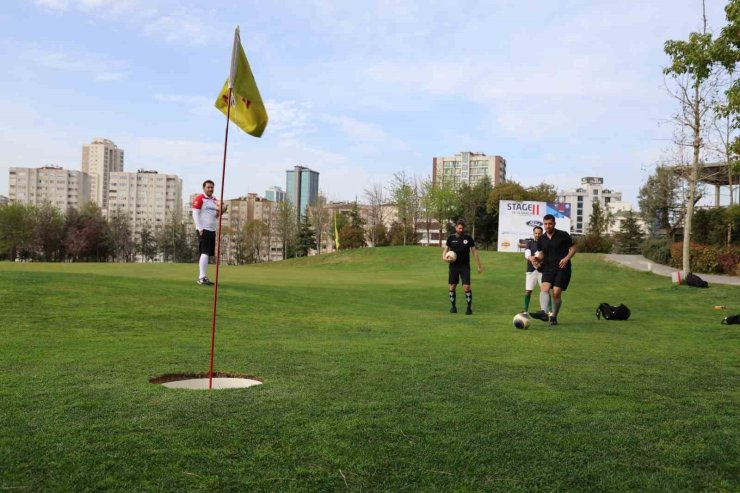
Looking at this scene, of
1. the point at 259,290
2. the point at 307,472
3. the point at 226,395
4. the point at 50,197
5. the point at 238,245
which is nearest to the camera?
the point at 307,472

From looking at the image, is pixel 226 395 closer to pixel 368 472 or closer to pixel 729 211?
pixel 368 472

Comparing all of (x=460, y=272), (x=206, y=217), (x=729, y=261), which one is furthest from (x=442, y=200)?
(x=206, y=217)

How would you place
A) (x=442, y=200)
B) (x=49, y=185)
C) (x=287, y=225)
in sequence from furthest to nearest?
(x=49, y=185), (x=287, y=225), (x=442, y=200)

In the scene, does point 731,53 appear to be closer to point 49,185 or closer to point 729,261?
point 729,261

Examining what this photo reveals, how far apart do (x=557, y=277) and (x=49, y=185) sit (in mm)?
209475

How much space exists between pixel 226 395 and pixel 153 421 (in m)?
0.92

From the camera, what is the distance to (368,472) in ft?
11.4

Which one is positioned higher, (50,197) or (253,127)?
(50,197)

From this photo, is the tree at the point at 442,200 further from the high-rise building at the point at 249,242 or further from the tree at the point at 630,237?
the high-rise building at the point at 249,242

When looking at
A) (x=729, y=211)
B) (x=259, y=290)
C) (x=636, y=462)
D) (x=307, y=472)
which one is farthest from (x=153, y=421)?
(x=729, y=211)

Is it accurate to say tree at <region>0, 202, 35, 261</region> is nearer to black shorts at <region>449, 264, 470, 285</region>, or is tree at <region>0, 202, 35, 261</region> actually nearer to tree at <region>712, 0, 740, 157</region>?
black shorts at <region>449, 264, 470, 285</region>

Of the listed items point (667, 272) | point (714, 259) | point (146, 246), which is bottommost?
point (667, 272)

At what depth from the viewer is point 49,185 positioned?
19125 cm

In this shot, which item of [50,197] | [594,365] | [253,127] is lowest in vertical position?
[594,365]
